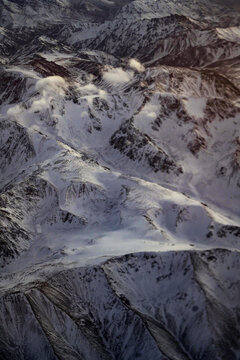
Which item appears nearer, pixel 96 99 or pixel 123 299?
pixel 123 299

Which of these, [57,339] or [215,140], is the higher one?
[215,140]

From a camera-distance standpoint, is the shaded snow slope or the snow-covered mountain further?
the snow-covered mountain

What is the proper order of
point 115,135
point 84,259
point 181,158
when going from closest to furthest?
point 84,259 < point 181,158 < point 115,135

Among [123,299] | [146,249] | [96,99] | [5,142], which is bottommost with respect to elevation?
[123,299]

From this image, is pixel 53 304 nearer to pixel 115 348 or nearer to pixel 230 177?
pixel 115 348

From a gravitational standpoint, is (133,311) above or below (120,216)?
below

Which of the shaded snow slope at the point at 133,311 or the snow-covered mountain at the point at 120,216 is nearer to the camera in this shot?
the shaded snow slope at the point at 133,311

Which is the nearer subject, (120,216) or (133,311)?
(133,311)

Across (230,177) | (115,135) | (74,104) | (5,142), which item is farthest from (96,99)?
(230,177)
